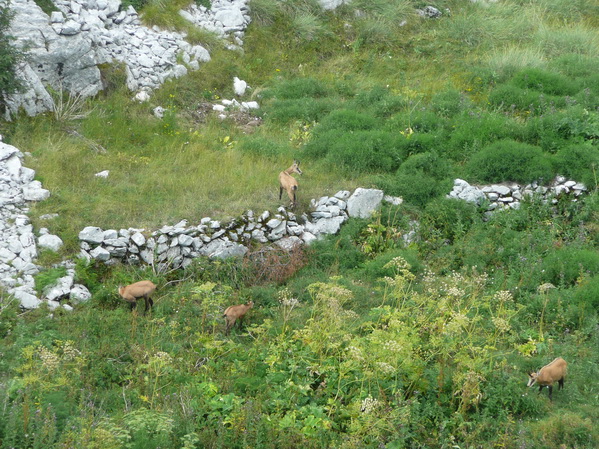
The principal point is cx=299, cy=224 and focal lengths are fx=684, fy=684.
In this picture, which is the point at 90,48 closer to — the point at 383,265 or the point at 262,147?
the point at 262,147

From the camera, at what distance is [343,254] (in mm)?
10141

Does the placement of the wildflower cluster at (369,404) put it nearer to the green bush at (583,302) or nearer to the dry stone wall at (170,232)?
the green bush at (583,302)

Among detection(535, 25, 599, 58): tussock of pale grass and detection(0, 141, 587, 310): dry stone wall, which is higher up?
detection(535, 25, 599, 58): tussock of pale grass

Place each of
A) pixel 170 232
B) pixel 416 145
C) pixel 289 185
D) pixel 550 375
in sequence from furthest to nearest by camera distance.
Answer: pixel 416 145, pixel 289 185, pixel 170 232, pixel 550 375

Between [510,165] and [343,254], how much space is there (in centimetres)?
356

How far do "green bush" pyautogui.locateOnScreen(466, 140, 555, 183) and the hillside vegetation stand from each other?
38mm

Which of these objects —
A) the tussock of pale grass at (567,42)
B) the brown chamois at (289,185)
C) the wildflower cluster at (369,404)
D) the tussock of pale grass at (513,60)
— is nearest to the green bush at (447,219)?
the brown chamois at (289,185)

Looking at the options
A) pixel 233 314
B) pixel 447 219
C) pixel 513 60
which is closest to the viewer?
pixel 233 314

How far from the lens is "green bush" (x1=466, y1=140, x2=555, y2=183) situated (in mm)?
A: 11492

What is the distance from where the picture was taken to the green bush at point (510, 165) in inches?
452

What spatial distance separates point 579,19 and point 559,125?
781cm

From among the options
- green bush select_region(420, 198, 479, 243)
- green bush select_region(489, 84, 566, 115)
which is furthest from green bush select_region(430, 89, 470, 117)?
green bush select_region(420, 198, 479, 243)

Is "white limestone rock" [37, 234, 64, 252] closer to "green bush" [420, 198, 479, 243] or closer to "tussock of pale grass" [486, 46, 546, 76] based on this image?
"green bush" [420, 198, 479, 243]

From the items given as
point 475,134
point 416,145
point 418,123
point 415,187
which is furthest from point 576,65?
point 415,187
